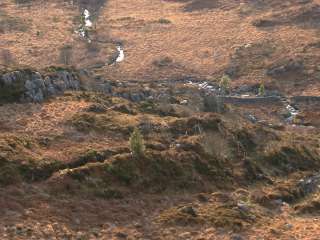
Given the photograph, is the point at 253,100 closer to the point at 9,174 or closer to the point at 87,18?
the point at 9,174

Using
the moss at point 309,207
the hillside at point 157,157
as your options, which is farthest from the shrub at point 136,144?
the moss at point 309,207

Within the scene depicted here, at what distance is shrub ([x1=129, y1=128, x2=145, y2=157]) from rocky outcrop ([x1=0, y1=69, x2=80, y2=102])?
1902cm

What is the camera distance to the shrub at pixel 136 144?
49.8m

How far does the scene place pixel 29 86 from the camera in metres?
63.9

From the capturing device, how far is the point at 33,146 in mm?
51000

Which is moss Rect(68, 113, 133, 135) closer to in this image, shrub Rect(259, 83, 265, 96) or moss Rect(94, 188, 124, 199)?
moss Rect(94, 188, 124, 199)

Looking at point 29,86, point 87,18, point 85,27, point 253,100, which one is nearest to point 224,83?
point 253,100

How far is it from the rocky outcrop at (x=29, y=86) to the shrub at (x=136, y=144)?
1902cm

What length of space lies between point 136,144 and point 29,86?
67.9 ft

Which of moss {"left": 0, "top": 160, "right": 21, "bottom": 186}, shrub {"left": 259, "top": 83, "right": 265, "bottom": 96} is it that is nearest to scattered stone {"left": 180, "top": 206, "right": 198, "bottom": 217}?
moss {"left": 0, "top": 160, "right": 21, "bottom": 186}

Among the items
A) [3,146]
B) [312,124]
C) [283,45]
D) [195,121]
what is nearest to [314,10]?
[283,45]

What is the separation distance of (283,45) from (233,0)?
146 ft

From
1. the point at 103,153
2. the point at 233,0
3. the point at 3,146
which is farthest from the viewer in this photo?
the point at 233,0

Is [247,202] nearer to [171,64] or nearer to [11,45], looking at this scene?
[171,64]
